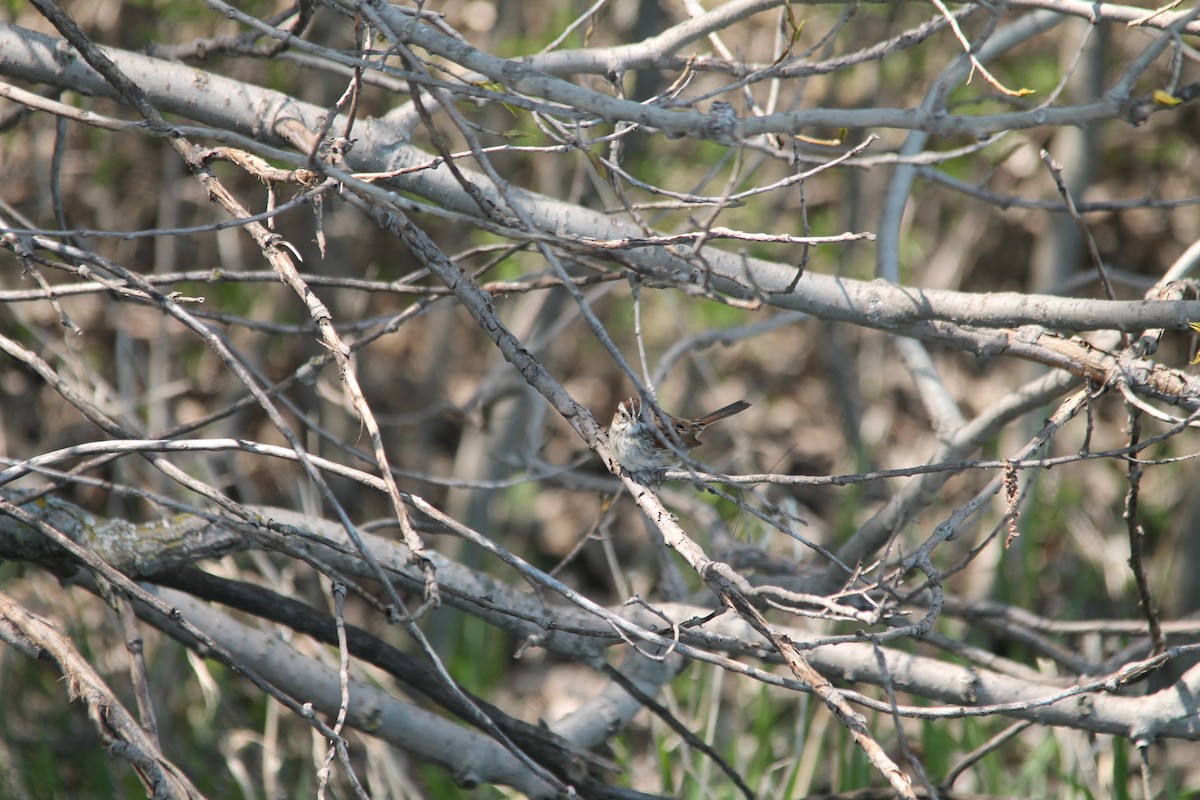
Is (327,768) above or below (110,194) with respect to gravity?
below

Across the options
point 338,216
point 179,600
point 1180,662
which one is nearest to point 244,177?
point 338,216

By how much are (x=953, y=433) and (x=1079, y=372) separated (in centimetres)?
50

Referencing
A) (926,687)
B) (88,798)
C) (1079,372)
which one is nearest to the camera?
(1079,372)

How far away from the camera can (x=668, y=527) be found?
4.63 ft

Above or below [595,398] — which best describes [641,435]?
below

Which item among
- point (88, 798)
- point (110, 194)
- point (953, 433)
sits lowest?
point (88, 798)

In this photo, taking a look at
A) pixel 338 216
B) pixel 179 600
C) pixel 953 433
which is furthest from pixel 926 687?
pixel 338 216

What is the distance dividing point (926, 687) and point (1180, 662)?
183 centimetres

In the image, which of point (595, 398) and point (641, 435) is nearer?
point (641, 435)

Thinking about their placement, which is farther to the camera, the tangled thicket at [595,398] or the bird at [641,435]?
the bird at [641,435]

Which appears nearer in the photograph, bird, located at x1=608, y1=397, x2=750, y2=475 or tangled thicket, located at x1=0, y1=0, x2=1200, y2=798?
tangled thicket, located at x1=0, y1=0, x2=1200, y2=798

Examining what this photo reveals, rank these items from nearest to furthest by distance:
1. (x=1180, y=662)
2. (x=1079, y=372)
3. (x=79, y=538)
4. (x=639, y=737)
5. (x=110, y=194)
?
(x=1079, y=372), (x=79, y=538), (x=1180, y=662), (x=639, y=737), (x=110, y=194)

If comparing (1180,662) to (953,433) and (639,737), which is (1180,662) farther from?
(639,737)

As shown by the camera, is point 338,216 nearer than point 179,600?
No
